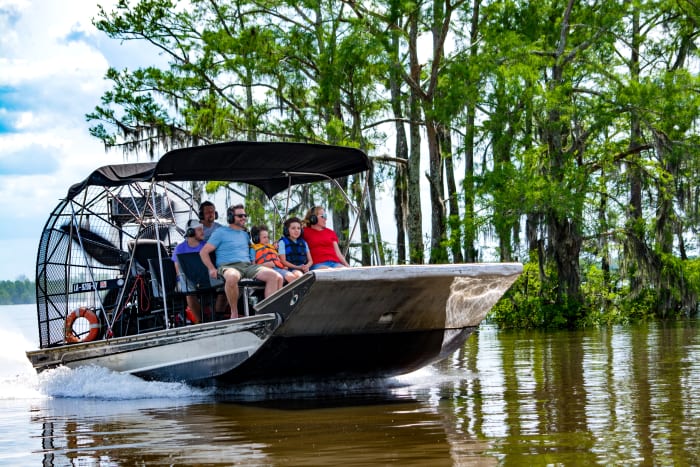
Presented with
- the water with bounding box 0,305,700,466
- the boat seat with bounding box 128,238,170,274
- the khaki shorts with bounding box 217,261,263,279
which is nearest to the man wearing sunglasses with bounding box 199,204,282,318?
the khaki shorts with bounding box 217,261,263,279

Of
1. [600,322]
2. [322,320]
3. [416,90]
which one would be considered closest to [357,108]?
[416,90]

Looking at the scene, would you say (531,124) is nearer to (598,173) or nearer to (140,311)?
(598,173)

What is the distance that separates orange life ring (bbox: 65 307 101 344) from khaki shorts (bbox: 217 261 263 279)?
8.81 ft

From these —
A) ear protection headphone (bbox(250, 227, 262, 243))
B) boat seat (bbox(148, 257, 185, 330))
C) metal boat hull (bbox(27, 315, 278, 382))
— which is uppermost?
ear protection headphone (bbox(250, 227, 262, 243))

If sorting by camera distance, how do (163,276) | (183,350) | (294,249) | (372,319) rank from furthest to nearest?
(294,249)
(163,276)
(183,350)
(372,319)

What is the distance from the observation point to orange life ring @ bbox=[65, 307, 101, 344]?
13102 mm

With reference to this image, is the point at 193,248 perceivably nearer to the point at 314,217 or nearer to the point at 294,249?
the point at 294,249

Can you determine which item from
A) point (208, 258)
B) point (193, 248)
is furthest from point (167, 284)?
point (208, 258)

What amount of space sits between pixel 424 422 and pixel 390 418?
17.1 inches

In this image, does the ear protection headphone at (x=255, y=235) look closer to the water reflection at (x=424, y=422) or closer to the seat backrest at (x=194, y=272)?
the seat backrest at (x=194, y=272)

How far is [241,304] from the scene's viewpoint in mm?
11852

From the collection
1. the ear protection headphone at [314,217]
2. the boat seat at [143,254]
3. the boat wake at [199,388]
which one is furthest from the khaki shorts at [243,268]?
the boat seat at [143,254]

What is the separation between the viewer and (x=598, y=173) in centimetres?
2942

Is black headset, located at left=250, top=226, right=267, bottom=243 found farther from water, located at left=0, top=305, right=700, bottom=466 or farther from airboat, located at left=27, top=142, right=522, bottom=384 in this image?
water, located at left=0, top=305, right=700, bottom=466
